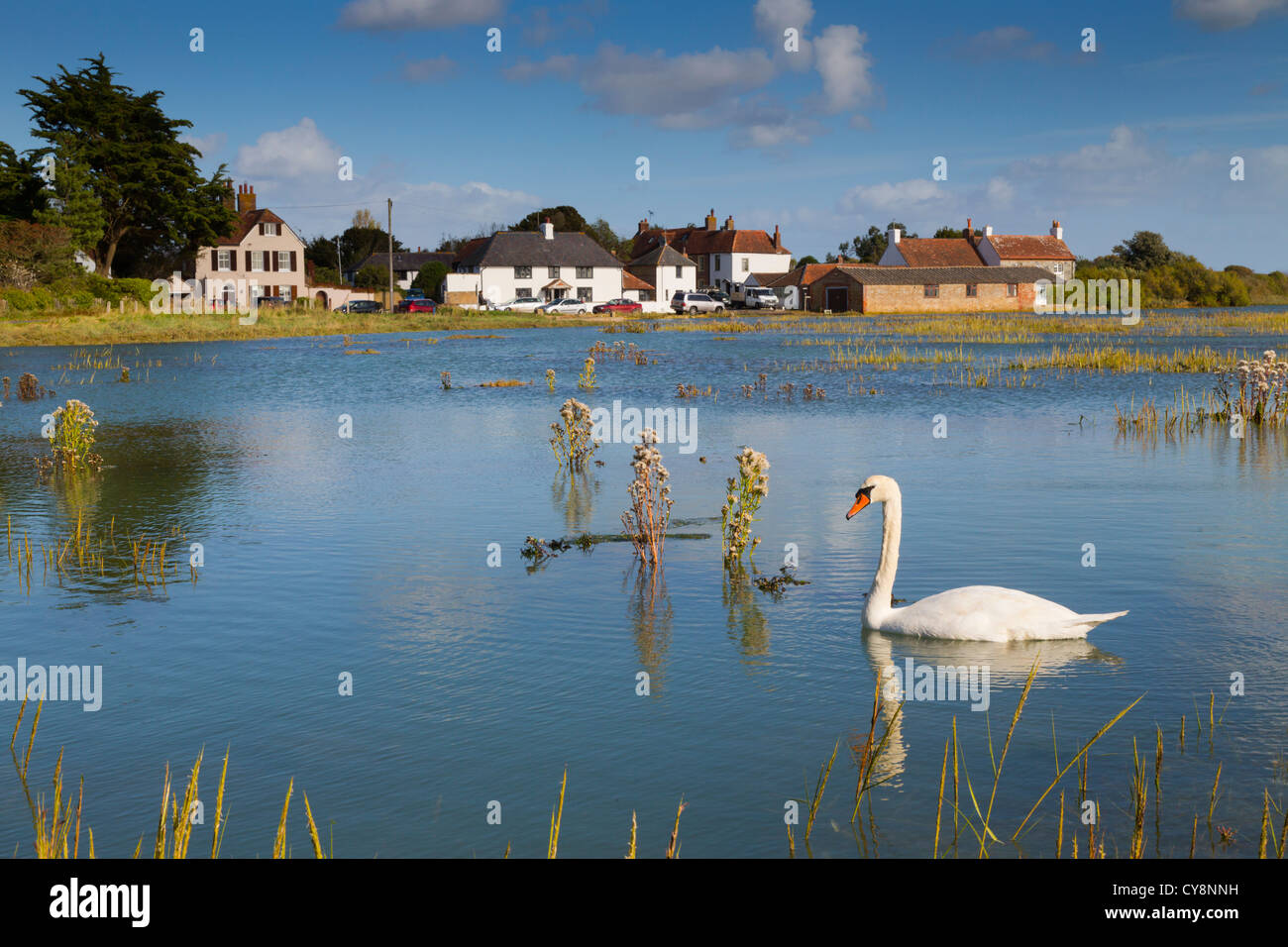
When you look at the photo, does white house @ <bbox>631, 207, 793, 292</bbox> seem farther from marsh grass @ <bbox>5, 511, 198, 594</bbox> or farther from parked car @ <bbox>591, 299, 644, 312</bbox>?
marsh grass @ <bbox>5, 511, 198, 594</bbox>

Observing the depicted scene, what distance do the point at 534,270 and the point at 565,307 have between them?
38.7 ft

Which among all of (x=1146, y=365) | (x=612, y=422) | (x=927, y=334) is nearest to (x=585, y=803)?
(x=612, y=422)

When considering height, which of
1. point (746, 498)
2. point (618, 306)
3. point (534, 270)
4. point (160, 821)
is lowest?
point (160, 821)

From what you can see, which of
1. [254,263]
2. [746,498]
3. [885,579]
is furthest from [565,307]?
[885,579]

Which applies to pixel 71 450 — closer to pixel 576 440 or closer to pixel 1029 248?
pixel 576 440

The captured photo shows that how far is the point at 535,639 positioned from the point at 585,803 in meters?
3.26

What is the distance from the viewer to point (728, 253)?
132625 mm

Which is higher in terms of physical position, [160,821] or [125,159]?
[125,159]

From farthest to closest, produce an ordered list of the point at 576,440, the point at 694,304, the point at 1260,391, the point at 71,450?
1. the point at 694,304
2. the point at 1260,391
3. the point at 71,450
4. the point at 576,440

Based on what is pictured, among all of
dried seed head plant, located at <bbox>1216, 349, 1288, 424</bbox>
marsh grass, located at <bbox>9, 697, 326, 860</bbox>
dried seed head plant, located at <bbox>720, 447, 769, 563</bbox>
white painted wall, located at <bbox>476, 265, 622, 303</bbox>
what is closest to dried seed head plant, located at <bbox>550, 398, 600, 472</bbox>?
dried seed head plant, located at <bbox>720, 447, 769, 563</bbox>

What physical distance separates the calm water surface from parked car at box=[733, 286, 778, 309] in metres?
91.4

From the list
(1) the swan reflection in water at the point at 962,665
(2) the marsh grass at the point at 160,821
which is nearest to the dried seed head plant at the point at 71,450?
(2) the marsh grass at the point at 160,821

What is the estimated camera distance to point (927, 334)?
6175 cm
